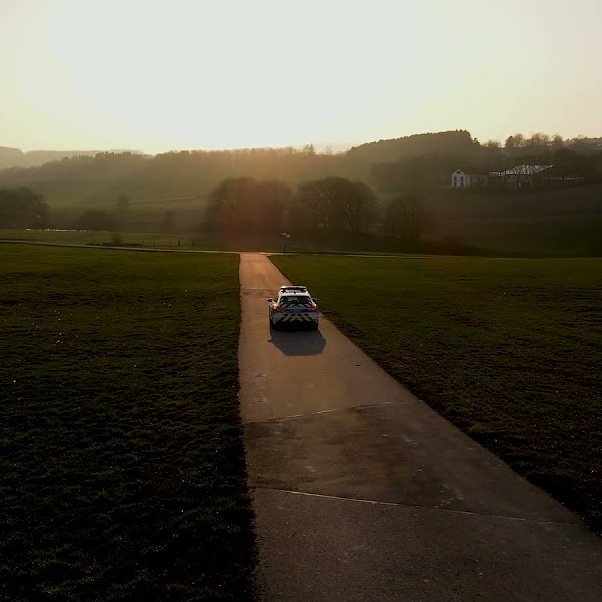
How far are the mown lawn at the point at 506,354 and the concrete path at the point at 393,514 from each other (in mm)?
912

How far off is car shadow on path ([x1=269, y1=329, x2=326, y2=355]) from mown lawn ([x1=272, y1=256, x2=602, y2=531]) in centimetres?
185

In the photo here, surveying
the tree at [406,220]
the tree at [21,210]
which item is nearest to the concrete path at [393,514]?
the tree at [406,220]

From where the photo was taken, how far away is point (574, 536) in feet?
30.7

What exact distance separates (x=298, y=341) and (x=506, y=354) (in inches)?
340

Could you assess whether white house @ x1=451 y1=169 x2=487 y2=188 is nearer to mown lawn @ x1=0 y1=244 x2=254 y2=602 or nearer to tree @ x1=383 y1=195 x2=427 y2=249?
tree @ x1=383 y1=195 x2=427 y2=249

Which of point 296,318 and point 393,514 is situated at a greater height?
point 296,318

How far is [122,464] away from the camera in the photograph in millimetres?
12117

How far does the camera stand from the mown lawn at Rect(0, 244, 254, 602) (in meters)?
8.34

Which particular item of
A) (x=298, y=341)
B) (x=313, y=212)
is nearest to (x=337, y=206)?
(x=313, y=212)

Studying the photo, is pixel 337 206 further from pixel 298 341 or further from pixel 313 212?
pixel 298 341

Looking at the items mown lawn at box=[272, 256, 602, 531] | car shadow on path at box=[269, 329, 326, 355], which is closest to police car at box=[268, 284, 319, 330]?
car shadow on path at box=[269, 329, 326, 355]

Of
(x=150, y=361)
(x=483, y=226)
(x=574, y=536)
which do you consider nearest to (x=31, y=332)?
(x=150, y=361)

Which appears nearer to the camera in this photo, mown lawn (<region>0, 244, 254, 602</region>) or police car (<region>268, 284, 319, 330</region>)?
mown lawn (<region>0, 244, 254, 602</region>)

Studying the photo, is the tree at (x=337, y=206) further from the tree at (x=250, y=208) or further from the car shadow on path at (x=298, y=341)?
the car shadow on path at (x=298, y=341)
